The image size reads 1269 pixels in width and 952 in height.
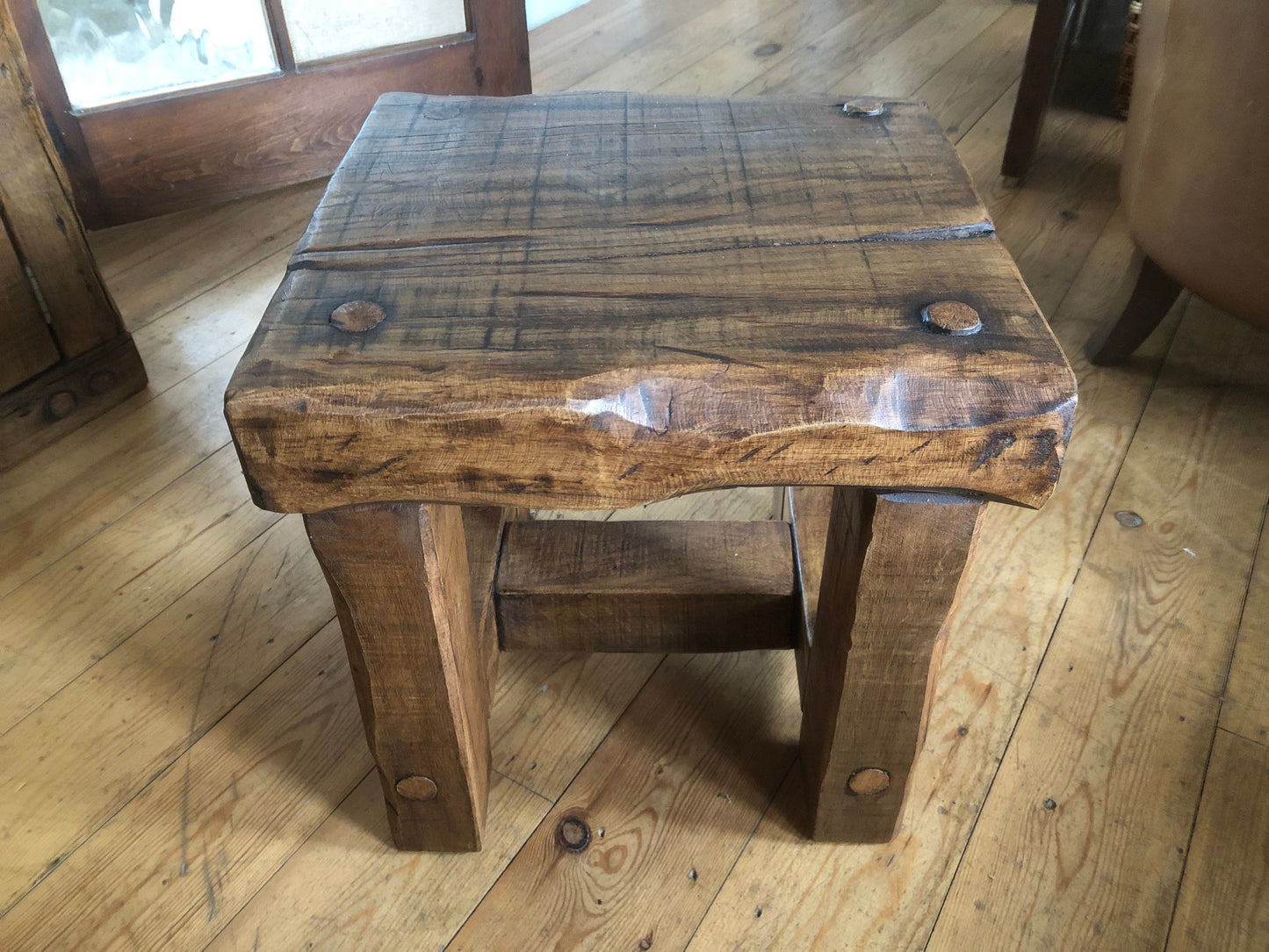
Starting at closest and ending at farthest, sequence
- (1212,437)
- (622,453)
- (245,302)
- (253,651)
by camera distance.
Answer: (622,453) < (253,651) < (1212,437) < (245,302)

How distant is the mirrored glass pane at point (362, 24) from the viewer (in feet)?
5.75

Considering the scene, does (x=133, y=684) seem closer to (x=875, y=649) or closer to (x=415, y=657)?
(x=415, y=657)

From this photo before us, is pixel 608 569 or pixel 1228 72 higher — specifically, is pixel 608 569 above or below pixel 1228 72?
below

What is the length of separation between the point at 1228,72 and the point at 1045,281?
0.52m

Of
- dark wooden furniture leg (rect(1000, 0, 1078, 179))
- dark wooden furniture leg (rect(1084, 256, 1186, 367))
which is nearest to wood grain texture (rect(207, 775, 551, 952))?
dark wooden furniture leg (rect(1084, 256, 1186, 367))

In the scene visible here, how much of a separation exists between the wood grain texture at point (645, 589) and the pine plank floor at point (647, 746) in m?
0.08

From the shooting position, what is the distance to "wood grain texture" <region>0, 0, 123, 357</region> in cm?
118


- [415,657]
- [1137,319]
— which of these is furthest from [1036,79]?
[415,657]

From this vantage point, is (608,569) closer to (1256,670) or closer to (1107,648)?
(1107,648)

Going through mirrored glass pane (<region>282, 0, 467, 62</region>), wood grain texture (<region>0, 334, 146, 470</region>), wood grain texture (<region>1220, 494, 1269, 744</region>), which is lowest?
wood grain texture (<region>1220, 494, 1269, 744</region>)

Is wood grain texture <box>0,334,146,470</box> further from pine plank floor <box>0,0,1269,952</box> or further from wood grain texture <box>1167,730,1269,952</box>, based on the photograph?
wood grain texture <box>1167,730,1269,952</box>

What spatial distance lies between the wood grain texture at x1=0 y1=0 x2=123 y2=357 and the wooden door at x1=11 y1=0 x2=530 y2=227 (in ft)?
1.42

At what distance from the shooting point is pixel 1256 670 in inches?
41.3

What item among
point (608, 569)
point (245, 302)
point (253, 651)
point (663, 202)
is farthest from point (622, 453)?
point (245, 302)
